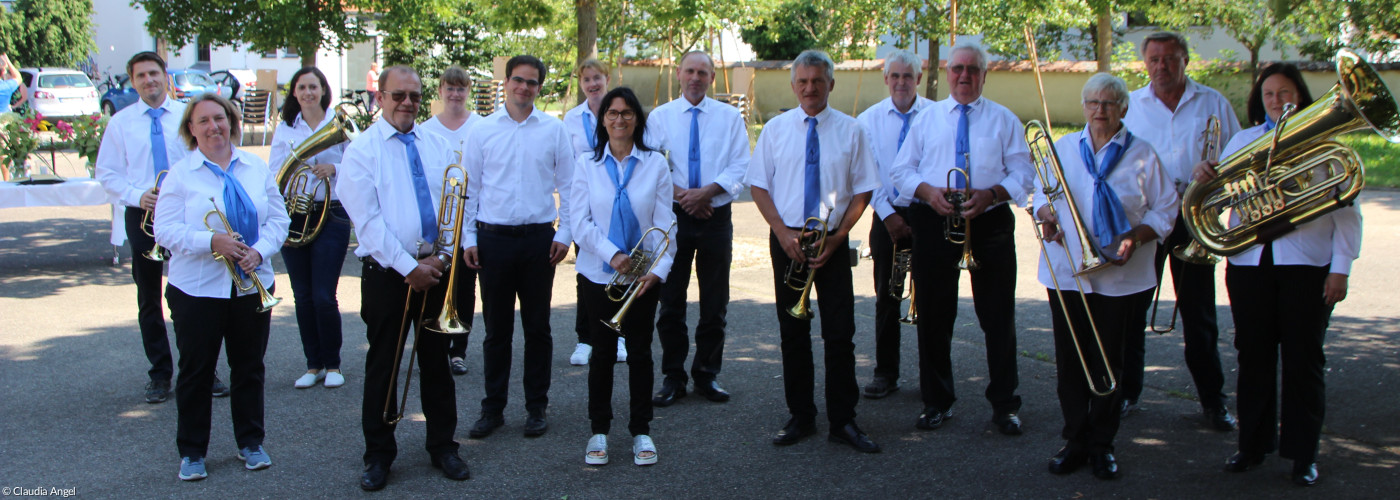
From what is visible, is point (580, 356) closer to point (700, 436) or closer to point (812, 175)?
point (700, 436)

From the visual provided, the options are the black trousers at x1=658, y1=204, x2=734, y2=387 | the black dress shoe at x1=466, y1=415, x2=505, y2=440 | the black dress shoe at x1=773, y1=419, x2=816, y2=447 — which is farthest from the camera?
the black trousers at x1=658, y1=204, x2=734, y2=387

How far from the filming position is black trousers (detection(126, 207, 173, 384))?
19.1 ft

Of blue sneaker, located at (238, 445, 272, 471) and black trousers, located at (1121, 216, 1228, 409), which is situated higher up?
black trousers, located at (1121, 216, 1228, 409)

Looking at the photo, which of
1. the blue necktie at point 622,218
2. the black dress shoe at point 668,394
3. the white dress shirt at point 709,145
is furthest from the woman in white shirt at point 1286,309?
the black dress shoe at point 668,394

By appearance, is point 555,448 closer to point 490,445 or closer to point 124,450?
point 490,445

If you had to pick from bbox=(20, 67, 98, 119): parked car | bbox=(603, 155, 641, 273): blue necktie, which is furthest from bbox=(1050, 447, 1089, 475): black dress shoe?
bbox=(20, 67, 98, 119): parked car

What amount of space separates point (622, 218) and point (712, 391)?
1420mm

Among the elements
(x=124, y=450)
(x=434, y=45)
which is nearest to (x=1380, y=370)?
(x=124, y=450)

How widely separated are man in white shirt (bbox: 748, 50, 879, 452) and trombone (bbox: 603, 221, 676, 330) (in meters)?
0.54

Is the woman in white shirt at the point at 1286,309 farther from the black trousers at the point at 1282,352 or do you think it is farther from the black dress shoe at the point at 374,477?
the black dress shoe at the point at 374,477

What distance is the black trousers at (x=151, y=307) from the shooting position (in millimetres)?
5812

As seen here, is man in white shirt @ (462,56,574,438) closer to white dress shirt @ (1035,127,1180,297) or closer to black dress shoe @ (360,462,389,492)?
black dress shoe @ (360,462,389,492)

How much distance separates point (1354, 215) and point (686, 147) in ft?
10.3

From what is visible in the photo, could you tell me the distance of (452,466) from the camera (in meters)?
4.70
